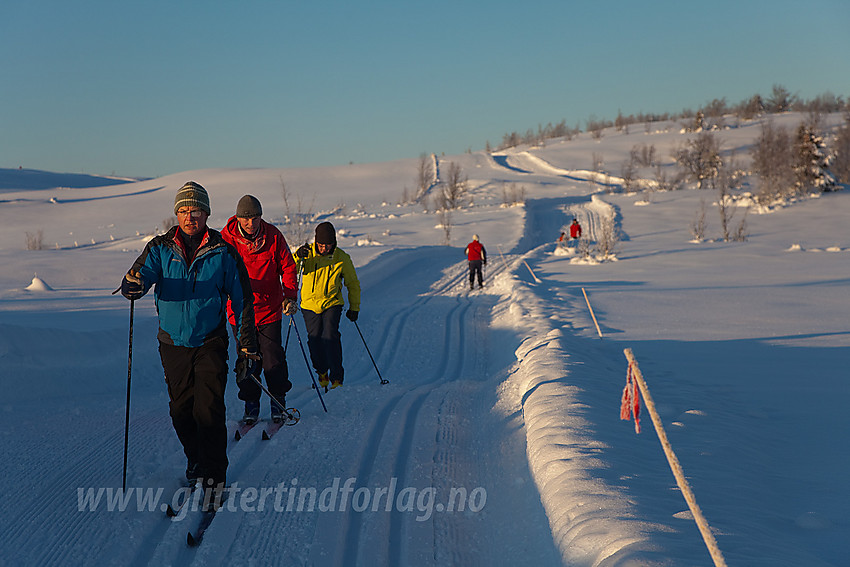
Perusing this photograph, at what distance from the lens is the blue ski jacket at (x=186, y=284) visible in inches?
150

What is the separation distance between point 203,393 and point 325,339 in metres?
3.05

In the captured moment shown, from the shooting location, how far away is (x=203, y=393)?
3.90 m

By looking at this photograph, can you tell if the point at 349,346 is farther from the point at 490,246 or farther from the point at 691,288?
the point at 490,246

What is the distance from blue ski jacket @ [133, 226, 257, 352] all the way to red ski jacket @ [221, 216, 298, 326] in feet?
4.95

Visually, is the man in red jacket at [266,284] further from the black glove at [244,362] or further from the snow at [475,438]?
the black glove at [244,362]

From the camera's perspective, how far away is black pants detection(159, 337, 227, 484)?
3.90 metres

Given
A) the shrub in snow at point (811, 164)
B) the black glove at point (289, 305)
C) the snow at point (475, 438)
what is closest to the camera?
the snow at point (475, 438)

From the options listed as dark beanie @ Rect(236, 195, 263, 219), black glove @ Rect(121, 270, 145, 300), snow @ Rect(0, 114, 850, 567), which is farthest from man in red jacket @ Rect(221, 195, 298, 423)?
black glove @ Rect(121, 270, 145, 300)

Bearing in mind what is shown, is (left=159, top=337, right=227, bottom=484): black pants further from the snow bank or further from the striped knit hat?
the snow bank

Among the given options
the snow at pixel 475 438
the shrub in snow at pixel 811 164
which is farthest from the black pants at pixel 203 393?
the shrub in snow at pixel 811 164

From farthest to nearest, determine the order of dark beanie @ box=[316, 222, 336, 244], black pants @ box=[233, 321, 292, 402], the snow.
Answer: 1. dark beanie @ box=[316, 222, 336, 244]
2. black pants @ box=[233, 321, 292, 402]
3. the snow

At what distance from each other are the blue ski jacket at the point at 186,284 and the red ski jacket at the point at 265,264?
1507 mm

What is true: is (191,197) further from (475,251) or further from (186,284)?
(475,251)

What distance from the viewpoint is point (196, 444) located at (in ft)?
13.3
